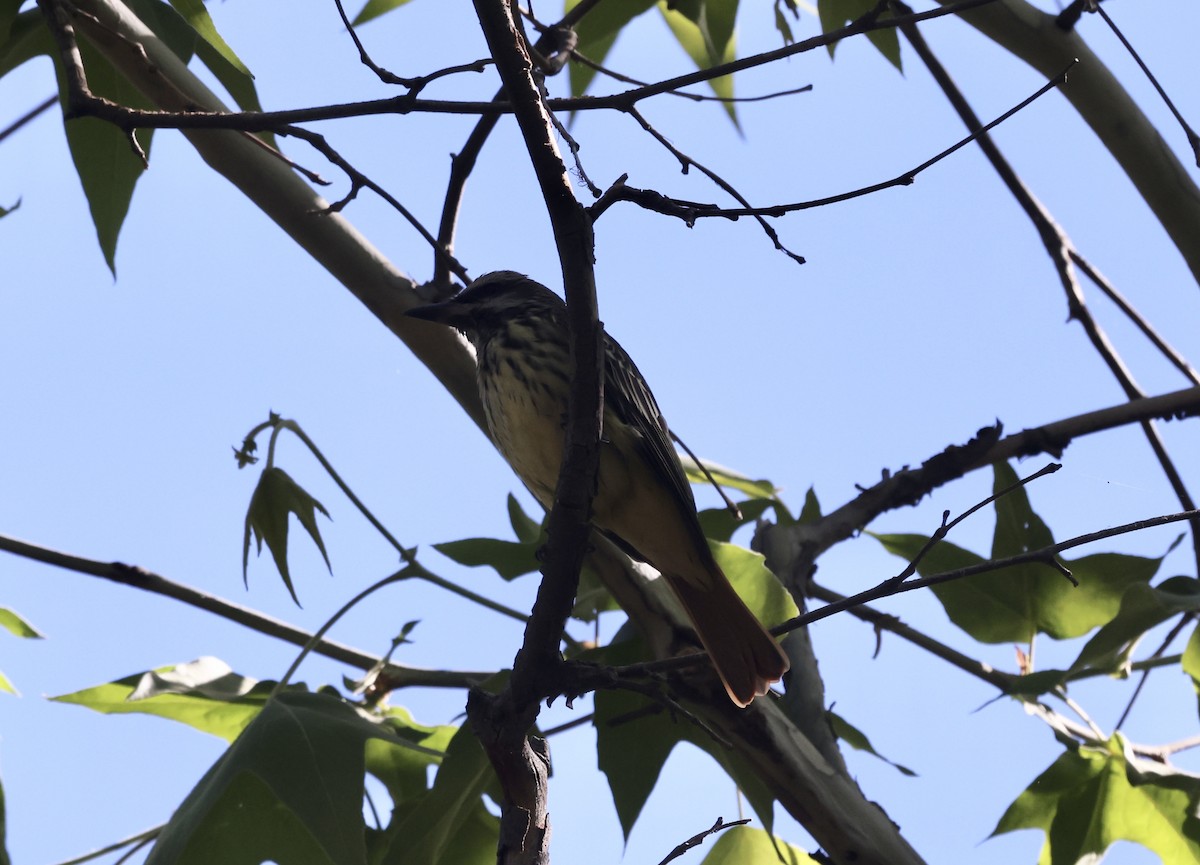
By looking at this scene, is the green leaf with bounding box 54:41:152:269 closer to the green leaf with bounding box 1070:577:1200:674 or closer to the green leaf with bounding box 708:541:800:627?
the green leaf with bounding box 708:541:800:627

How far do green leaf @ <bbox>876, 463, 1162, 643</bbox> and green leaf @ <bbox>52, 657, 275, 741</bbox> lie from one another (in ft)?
5.59

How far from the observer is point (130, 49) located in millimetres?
2869

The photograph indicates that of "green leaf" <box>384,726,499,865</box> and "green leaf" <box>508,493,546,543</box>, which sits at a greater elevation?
"green leaf" <box>508,493,546,543</box>

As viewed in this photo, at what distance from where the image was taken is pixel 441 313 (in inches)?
126

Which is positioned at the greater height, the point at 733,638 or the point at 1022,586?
the point at 1022,586

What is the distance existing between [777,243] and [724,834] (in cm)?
172

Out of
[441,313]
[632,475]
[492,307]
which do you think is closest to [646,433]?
[632,475]

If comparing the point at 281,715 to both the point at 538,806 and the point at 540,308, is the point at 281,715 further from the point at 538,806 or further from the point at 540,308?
the point at 540,308

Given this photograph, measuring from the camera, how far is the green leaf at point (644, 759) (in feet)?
9.89

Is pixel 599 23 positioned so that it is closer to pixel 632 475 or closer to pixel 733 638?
pixel 632 475

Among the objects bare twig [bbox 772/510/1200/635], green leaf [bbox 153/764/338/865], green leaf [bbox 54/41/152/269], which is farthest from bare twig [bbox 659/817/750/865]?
green leaf [bbox 54/41/152/269]

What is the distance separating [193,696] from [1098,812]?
226 cm

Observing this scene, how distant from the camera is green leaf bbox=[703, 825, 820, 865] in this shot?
3.16m

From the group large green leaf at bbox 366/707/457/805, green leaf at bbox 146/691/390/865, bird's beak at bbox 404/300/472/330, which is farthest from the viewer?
large green leaf at bbox 366/707/457/805
